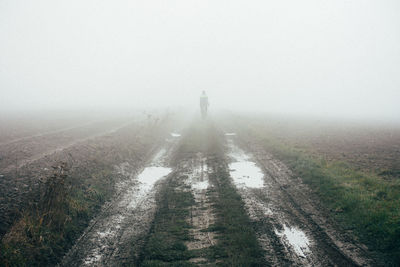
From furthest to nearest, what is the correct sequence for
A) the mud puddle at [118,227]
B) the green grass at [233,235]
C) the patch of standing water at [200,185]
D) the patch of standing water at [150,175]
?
the patch of standing water at [150,175], the patch of standing water at [200,185], the mud puddle at [118,227], the green grass at [233,235]

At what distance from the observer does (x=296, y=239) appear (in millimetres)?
5617

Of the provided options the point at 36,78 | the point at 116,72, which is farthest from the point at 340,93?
the point at 36,78

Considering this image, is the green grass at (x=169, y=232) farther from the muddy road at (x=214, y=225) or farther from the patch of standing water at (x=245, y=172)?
the patch of standing water at (x=245, y=172)

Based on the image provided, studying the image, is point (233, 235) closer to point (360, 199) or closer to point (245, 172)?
point (360, 199)

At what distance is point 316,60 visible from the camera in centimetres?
15388

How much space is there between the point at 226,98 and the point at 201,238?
407 feet

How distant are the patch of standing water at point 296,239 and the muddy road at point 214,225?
0.02 metres

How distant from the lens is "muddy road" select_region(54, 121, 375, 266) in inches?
197

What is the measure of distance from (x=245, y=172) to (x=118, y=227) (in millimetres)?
6287

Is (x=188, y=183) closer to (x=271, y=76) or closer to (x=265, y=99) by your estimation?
(x=265, y=99)

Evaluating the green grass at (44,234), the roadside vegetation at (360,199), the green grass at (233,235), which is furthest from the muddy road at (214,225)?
the roadside vegetation at (360,199)

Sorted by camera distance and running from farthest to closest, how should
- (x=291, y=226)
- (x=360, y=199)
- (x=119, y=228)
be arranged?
(x=360, y=199)
(x=119, y=228)
(x=291, y=226)

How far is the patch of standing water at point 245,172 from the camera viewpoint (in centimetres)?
960

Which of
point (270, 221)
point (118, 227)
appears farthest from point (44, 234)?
point (270, 221)
